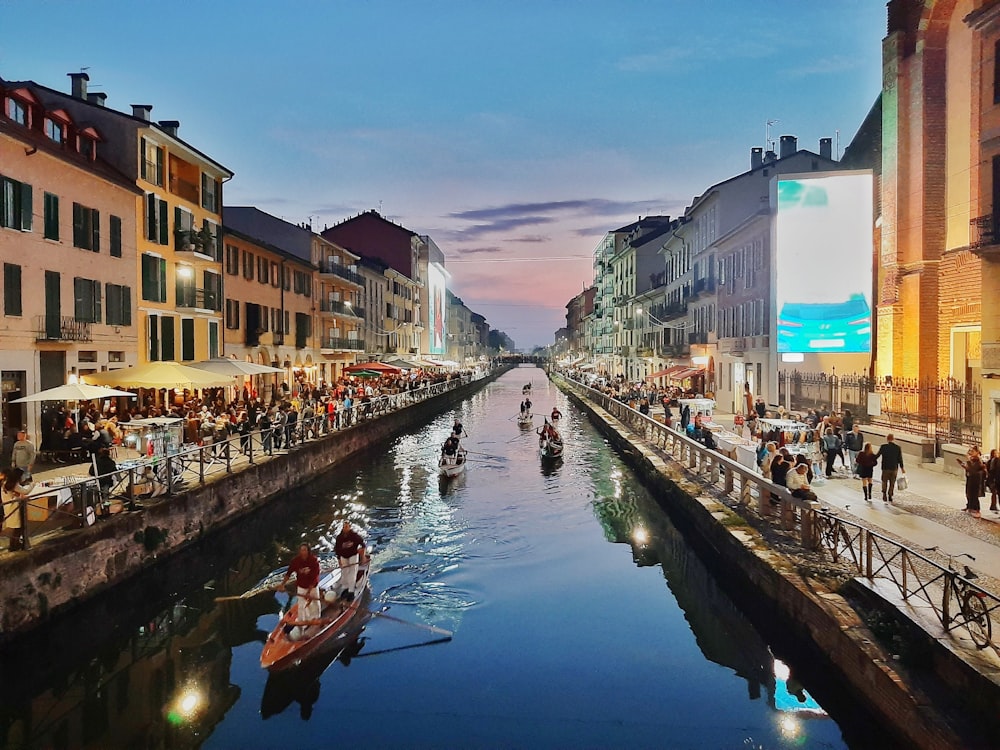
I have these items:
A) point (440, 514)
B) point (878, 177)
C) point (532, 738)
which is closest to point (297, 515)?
point (440, 514)

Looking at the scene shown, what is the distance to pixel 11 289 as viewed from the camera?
22.7 metres

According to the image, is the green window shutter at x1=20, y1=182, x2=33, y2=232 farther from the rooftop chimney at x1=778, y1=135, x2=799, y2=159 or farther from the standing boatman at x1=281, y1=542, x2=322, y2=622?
the rooftop chimney at x1=778, y1=135, x2=799, y2=159

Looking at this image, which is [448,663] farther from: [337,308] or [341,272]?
[341,272]

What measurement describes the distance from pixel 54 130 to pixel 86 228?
361 centimetres

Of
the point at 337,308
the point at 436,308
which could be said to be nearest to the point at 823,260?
the point at 337,308

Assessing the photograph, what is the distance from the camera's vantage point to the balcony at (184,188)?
34000mm

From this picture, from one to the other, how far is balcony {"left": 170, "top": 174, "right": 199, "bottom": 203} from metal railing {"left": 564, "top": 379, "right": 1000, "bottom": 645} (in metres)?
24.2

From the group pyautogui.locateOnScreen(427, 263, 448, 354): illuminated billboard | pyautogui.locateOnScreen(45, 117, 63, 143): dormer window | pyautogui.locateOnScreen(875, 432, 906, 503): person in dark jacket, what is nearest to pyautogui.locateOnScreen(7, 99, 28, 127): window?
pyautogui.locateOnScreen(45, 117, 63, 143): dormer window

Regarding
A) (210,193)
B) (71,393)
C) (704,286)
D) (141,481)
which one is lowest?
(141,481)

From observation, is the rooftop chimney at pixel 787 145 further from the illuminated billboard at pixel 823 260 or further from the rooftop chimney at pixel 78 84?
the rooftop chimney at pixel 78 84

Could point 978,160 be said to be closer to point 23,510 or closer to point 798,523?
point 798,523

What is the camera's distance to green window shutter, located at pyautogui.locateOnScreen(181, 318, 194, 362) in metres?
34.0

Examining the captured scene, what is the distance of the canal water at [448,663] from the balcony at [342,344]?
36359 mm

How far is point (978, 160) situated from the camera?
21.5 metres
